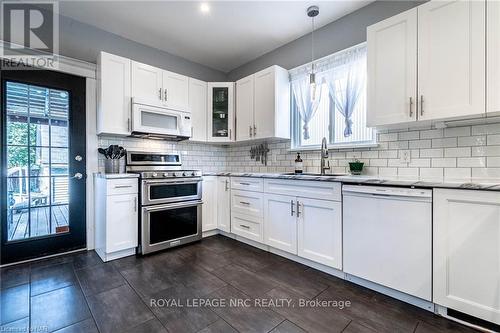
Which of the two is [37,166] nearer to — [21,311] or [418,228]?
[21,311]

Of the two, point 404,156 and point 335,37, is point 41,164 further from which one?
point 404,156

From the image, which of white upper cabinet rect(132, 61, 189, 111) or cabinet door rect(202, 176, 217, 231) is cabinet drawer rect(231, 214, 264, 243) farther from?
white upper cabinet rect(132, 61, 189, 111)

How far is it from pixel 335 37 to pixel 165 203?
114 inches

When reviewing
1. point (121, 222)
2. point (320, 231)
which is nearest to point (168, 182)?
point (121, 222)

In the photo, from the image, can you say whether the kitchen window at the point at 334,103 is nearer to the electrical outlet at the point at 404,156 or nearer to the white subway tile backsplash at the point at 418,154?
the white subway tile backsplash at the point at 418,154

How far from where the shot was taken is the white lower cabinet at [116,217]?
8.14 feet

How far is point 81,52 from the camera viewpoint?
111 inches

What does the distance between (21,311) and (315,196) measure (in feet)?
8.11

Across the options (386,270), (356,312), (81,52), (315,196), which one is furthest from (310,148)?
(81,52)

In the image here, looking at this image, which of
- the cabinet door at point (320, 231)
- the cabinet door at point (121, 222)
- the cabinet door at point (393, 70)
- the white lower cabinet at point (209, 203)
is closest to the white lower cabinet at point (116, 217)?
the cabinet door at point (121, 222)

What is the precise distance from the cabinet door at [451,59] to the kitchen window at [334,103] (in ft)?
2.20

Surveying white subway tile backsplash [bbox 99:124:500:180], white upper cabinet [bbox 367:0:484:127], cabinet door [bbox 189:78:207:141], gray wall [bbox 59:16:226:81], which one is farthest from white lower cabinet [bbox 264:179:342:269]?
gray wall [bbox 59:16:226:81]

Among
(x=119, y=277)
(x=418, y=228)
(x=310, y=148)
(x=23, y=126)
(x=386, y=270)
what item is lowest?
(x=119, y=277)

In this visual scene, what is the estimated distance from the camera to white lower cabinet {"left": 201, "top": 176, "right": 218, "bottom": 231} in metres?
3.30
